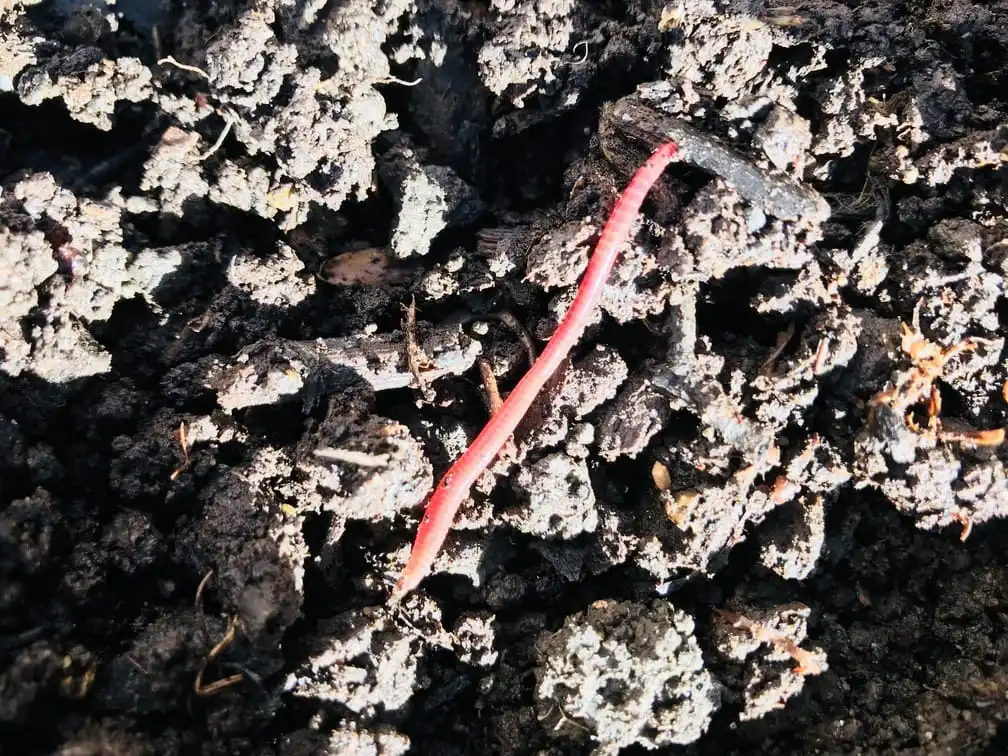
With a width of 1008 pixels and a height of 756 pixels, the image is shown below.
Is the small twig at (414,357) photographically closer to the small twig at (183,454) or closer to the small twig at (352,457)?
the small twig at (352,457)

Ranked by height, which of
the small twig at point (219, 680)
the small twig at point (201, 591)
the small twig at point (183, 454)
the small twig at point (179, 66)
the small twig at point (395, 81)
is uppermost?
the small twig at point (179, 66)

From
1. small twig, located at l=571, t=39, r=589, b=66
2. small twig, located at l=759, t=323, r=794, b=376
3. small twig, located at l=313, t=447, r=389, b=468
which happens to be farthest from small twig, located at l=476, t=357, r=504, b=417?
small twig, located at l=571, t=39, r=589, b=66

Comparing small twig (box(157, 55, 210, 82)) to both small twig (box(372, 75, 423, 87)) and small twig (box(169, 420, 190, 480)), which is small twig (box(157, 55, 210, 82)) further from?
small twig (box(169, 420, 190, 480))

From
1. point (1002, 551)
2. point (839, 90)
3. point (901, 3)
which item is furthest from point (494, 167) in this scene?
point (1002, 551)

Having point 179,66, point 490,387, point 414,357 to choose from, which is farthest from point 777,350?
point 179,66

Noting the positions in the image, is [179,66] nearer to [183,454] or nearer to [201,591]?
[183,454]

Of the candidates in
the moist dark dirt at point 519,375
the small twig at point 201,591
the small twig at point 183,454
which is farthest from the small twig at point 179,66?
the small twig at point 201,591
